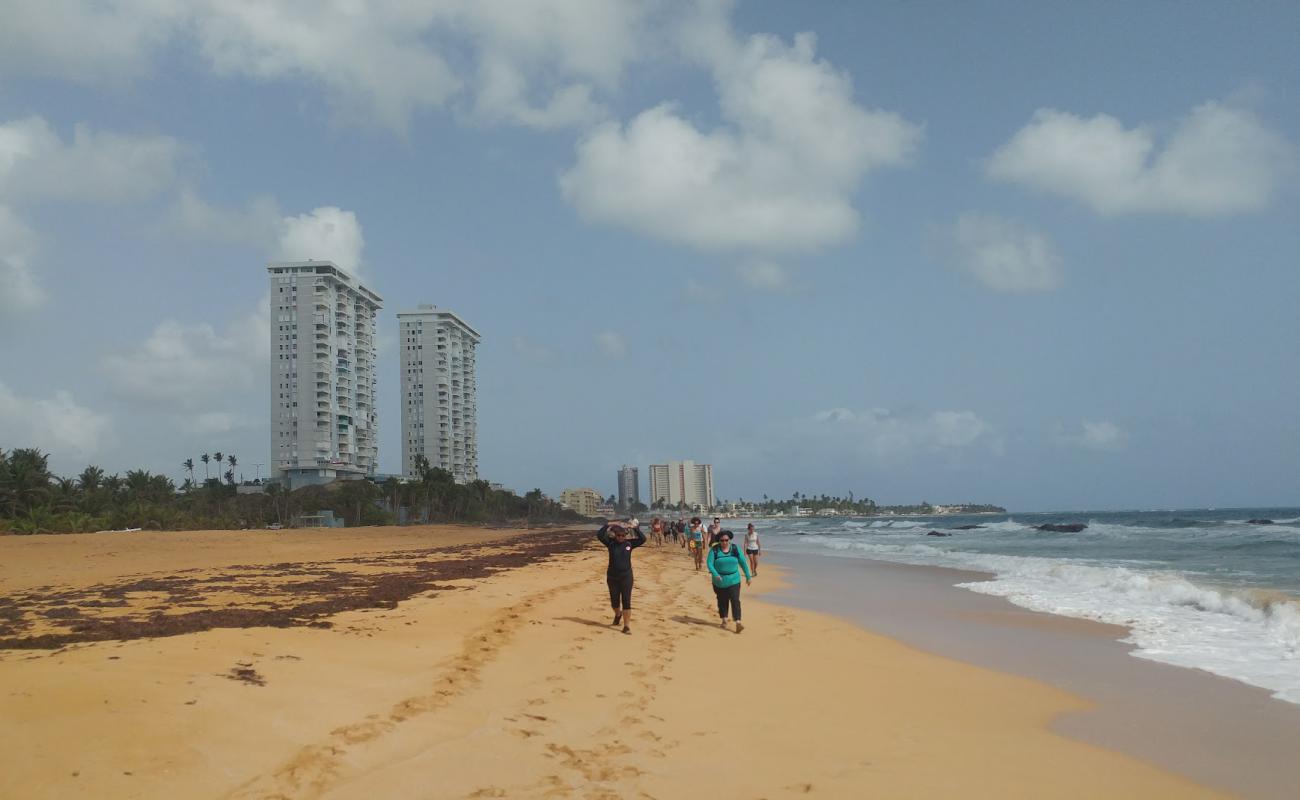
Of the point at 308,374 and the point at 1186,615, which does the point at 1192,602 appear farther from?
the point at 308,374

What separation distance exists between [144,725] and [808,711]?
519 cm

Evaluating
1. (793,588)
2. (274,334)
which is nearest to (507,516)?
(274,334)

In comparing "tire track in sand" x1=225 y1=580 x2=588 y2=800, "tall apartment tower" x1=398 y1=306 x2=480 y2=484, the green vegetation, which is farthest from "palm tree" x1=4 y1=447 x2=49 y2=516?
"tall apartment tower" x1=398 y1=306 x2=480 y2=484

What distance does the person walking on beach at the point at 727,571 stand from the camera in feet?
38.4

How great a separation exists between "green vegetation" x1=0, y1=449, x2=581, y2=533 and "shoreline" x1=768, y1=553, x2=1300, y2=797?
138 ft

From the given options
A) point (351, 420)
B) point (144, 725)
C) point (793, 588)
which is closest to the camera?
point (144, 725)

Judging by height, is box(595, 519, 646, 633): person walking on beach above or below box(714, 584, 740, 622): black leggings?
above

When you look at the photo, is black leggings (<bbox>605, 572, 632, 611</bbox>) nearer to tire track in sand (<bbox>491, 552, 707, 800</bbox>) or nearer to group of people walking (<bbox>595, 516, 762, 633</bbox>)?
group of people walking (<bbox>595, 516, 762, 633</bbox>)

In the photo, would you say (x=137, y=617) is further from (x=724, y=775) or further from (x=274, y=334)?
(x=274, y=334)

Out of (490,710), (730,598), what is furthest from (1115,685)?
(490,710)

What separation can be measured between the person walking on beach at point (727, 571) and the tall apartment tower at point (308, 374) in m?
93.9

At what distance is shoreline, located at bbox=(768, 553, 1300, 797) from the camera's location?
6.17 m

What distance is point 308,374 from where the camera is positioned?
96.2m

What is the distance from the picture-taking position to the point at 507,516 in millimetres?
127812
